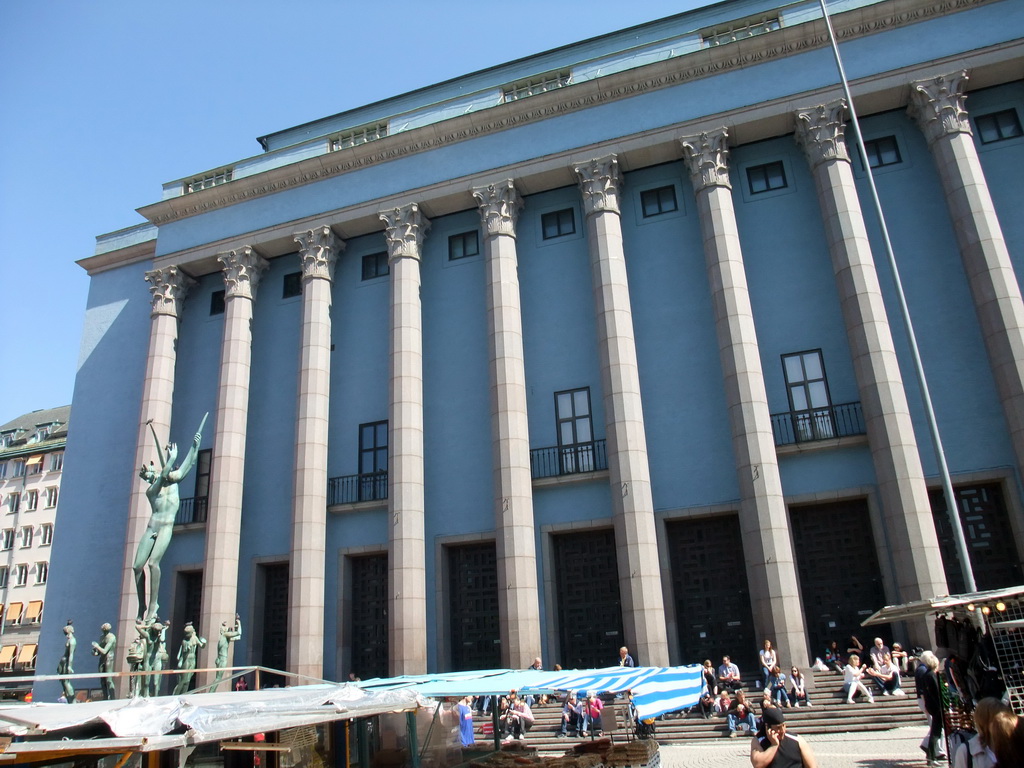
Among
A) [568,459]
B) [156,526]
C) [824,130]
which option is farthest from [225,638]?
[824,130]

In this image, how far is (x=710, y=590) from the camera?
23.8 metres

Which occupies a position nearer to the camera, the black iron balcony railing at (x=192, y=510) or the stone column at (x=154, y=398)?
the stone column at (x=154, y=398)

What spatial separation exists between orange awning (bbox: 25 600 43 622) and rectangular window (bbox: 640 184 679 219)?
53438 millimetres

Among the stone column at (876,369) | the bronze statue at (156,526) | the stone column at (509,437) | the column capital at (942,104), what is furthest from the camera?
the column capital at (942,104)

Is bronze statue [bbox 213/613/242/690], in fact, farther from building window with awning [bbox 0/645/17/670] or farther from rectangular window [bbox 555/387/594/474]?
building window with awning [bbox 0/645/17/670]

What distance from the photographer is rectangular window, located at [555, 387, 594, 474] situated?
84.8 ft

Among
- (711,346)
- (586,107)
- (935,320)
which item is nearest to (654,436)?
(711,346)

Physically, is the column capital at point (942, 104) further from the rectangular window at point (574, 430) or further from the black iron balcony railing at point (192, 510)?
the black iron balcony railing at point (192, 510)

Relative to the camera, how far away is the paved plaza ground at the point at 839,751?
14.2 meters

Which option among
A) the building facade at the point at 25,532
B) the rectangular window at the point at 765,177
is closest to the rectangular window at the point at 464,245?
the rectangular window at the point at 765,177

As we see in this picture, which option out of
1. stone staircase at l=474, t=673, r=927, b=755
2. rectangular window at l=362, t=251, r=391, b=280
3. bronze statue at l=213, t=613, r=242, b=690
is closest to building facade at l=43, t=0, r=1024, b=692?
rectangular window at l=362, t=251, r=391, b=280

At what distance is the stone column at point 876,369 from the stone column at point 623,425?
6.37 metres

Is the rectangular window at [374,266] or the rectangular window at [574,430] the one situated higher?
the rectangular window at [374,266]

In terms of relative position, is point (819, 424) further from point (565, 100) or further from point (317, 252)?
point (317, 252)
